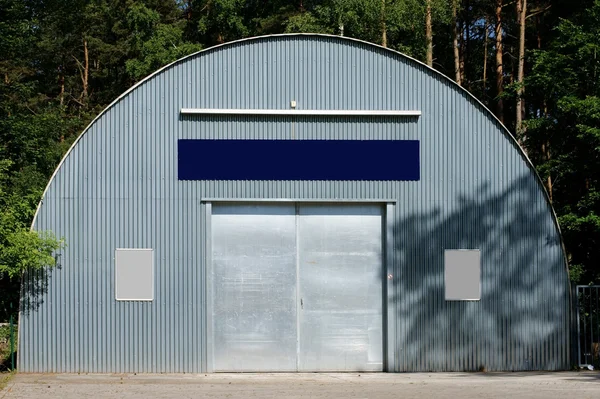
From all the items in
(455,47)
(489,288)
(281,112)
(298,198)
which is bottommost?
(489,288)

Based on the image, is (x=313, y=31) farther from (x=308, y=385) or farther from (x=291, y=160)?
(x=308, y=385)

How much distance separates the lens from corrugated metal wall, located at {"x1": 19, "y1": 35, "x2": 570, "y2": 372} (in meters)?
18.8

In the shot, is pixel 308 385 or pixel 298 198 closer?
pixel 308 385

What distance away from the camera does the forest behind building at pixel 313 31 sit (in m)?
23.9

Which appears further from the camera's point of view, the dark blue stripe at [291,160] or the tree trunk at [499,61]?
the tree trunk at [499,61]

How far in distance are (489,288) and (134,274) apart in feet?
23.2

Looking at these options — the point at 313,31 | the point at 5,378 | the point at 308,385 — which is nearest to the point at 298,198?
the point at 308,385

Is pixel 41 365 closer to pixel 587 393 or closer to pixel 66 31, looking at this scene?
pixel 587 393

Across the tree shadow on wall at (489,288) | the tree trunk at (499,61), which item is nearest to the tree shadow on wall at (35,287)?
the tree shadow on wall at (489,288)

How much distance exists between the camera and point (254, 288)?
1912 centimetres

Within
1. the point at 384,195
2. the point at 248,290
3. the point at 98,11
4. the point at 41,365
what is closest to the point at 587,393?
the point at 384,195

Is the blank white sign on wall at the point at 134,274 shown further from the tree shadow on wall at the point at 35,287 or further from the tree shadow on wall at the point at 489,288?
the tree shadow on wall at the point at 489,288

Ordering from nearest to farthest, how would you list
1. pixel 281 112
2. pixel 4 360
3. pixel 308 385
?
pixel 308 385 → pixel 281 112 → pixel 4 360

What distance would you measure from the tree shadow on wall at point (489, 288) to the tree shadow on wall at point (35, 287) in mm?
6816
